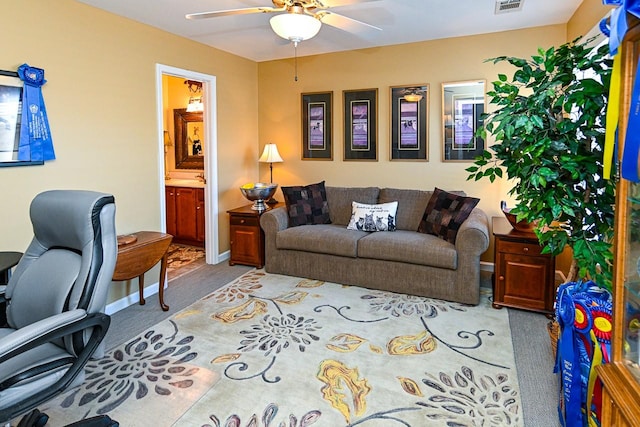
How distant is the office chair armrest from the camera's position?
141 cm

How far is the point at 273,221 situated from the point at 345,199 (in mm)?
863

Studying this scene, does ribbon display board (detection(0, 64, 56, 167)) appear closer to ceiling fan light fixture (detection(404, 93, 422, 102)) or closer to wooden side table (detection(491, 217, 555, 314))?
ceiling fan light fixture (detection(404, 93, 422, 102))

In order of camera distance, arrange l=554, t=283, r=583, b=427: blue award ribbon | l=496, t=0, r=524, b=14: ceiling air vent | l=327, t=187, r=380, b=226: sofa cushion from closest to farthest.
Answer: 1. l=554, t=283, r=583, b=427: blue award ribbon
2. l=496, t=0, r=524, b=14: ceiling air vent
3. l=327, t=187, r=380, b=226: sofa cushion

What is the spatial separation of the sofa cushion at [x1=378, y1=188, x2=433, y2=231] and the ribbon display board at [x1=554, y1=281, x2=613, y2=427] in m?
2.28

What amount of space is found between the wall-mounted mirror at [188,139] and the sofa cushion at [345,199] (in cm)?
206

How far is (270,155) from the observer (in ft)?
16.1

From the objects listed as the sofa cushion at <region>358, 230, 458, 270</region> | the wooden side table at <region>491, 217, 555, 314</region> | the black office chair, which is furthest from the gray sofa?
the black office chair

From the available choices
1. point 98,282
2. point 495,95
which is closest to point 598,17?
point 495,95

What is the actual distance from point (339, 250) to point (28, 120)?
103 inches

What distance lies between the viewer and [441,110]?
14.3ft

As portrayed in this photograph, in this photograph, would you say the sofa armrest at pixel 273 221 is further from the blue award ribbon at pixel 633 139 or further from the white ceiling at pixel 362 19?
the blue award ribbon at pixel 633 139

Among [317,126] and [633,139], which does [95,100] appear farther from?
[633,139]

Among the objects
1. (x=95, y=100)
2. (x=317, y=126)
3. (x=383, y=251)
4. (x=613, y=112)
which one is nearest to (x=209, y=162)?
(x=317, y=126)

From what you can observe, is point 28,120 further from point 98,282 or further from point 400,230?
point 400,230
